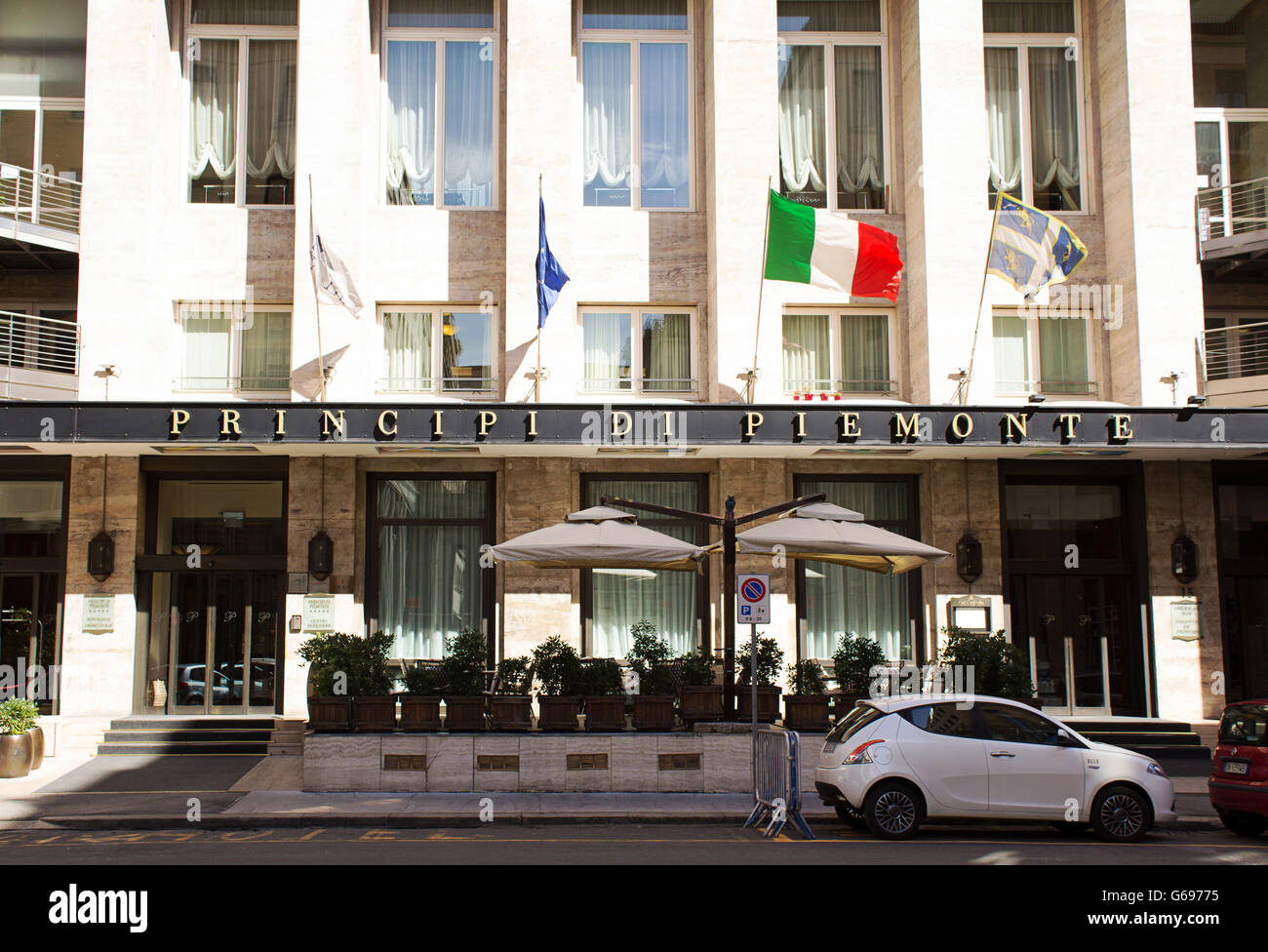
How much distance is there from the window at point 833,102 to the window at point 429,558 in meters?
8.36

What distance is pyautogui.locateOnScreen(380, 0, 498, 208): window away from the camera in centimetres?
2052

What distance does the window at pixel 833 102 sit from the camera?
68.5ft

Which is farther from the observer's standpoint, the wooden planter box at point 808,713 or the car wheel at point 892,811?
the wooden planter box at point 808,713

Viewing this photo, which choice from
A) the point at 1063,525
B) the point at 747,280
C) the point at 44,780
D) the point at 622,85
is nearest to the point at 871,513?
the point at 1063,525

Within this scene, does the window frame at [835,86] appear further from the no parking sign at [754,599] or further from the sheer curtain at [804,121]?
the no parking sign at [754,599]

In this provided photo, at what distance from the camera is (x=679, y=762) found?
14719mm

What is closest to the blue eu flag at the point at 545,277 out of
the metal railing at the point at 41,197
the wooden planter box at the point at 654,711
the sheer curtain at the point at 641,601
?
the sheer curtain at the point at 641,601

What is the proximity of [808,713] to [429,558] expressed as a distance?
7.68 meters

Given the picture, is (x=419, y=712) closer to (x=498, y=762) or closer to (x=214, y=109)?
(x=498, y=762)

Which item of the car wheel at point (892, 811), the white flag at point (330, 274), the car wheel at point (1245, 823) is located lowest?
the car wheel at point (1245, 823)

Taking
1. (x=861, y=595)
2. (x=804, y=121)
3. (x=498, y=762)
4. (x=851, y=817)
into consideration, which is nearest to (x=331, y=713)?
(x=498, y=762)

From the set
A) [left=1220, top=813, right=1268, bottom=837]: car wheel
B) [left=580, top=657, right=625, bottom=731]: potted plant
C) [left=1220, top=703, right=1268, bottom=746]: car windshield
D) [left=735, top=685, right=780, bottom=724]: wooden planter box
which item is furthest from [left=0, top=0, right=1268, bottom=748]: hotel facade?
[left=1220, top=813, right=1268, bottom=837]: car wheel

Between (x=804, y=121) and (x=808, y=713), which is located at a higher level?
(x=804, y=121)

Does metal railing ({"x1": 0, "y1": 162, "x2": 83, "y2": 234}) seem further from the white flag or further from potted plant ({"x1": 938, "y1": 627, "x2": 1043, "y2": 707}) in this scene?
potted plant ({"x1": 938, "y1": 627, "x2": 1043, "y2": 707})
